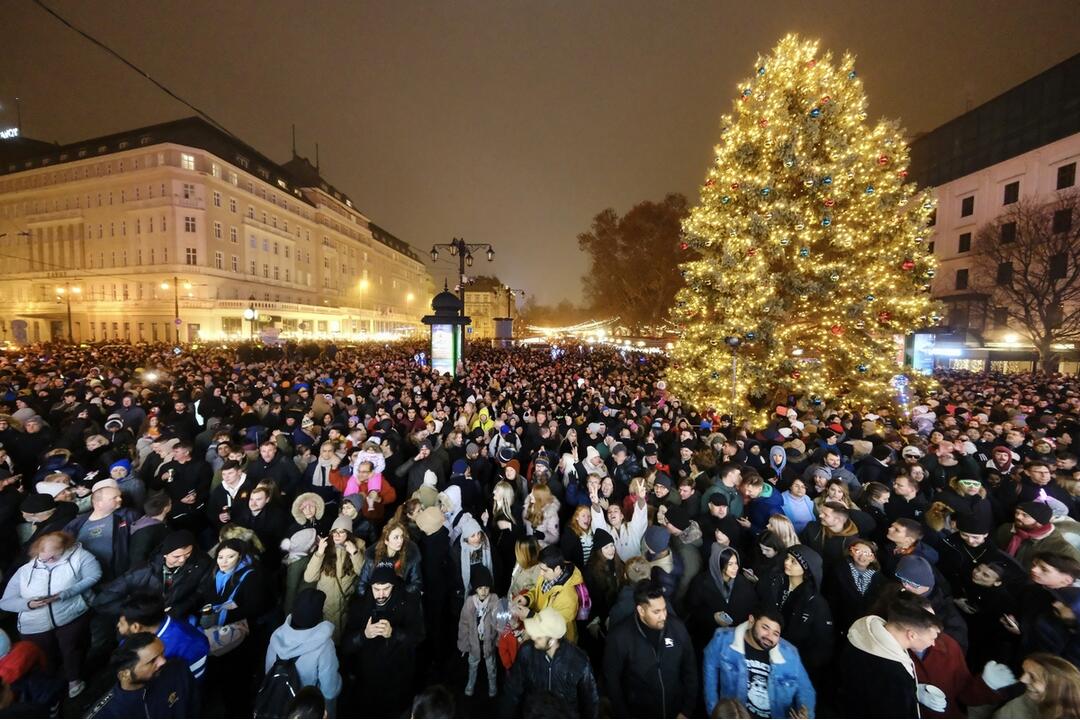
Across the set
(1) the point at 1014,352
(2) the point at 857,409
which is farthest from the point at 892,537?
(1) the point at 1014,352

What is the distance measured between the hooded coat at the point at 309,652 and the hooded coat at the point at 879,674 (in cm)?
357

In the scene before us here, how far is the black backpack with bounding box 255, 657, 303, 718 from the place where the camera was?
2.88m

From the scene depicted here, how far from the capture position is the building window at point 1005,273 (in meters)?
27.8

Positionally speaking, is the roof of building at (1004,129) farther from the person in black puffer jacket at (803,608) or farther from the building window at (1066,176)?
the person in black puffer jacket at (803,608)

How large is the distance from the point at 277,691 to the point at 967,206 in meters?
50.7

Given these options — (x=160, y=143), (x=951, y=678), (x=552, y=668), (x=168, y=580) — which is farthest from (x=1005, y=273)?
(x=160, y=143)

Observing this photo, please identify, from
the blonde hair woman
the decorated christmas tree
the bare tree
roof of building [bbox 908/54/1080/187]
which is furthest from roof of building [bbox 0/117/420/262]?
roof of building [bbox 908/54/1080/187]

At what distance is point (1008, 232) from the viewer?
1155 inches

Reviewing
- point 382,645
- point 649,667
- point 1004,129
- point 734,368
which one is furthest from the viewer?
point 1004,129

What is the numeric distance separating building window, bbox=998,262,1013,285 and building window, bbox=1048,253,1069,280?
2.19 metres

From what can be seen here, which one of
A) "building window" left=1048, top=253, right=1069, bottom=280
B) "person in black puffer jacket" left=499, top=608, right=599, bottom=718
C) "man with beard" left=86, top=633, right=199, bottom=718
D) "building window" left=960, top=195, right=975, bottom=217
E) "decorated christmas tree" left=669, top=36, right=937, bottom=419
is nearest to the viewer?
"man with beard" left=86, top=633, right=199, bottom=718

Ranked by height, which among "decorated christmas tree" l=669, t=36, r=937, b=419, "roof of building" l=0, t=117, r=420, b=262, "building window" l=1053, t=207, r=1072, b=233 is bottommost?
"decorated christmas tree" l=669, t=36, r=937, b=419

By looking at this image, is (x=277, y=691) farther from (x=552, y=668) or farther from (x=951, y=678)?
(x=951, y=678)

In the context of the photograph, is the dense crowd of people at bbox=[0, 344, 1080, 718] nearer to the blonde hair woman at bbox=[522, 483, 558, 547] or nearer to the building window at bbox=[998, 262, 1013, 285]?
the blonde hair woman at bbox=[522, 483, 558, 547]
